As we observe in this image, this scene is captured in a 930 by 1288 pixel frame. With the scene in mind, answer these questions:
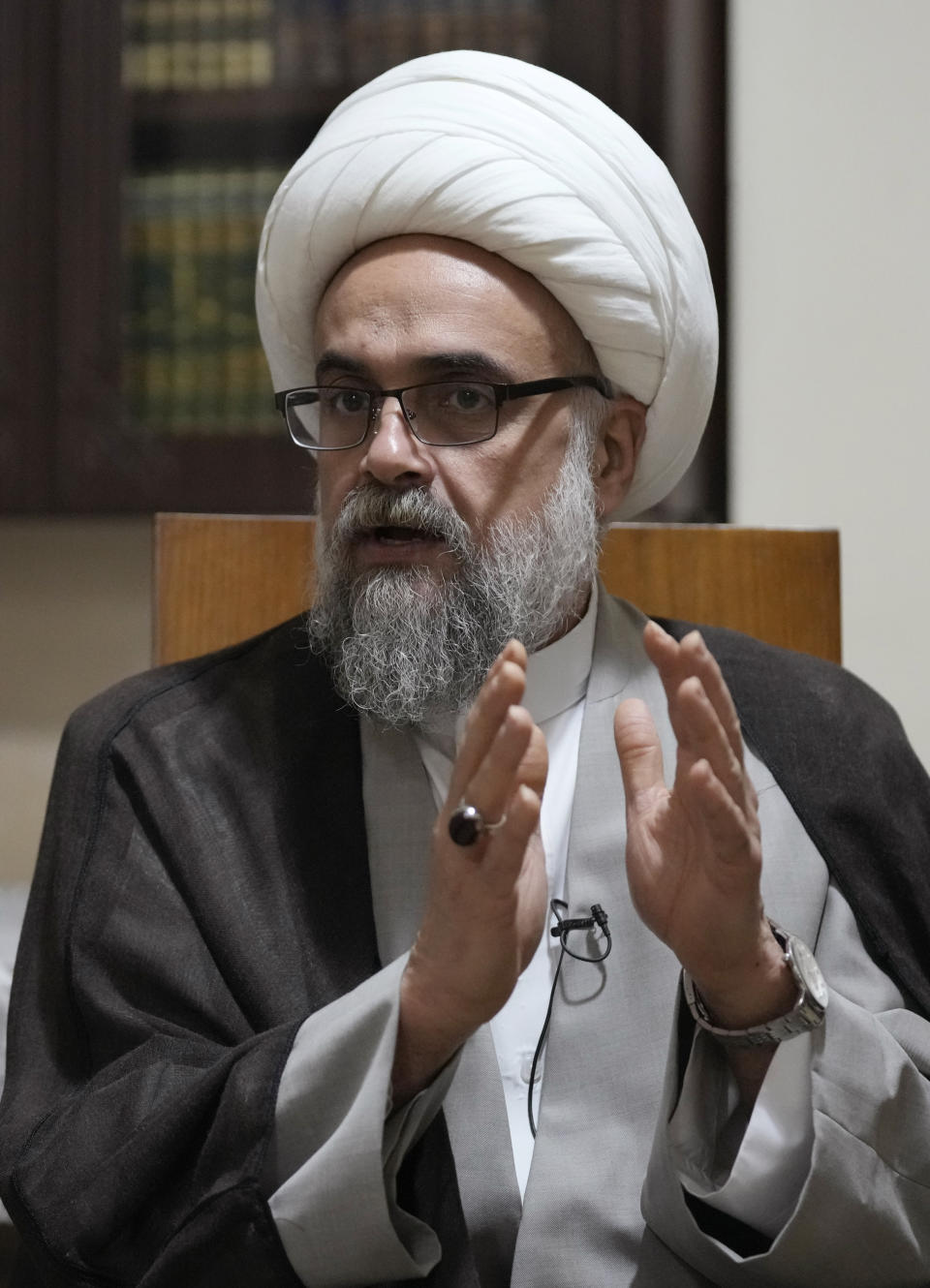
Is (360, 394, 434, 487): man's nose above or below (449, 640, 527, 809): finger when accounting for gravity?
above

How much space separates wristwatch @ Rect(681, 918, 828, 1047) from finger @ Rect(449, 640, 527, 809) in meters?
0.27

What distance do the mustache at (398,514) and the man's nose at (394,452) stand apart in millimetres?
14

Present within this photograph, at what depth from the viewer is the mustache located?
4.56 feet

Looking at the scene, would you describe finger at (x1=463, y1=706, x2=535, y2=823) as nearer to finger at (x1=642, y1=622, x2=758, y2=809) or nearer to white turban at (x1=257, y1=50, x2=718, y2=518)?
finger at (x1=642, y1=622, x2=758, y2=809)

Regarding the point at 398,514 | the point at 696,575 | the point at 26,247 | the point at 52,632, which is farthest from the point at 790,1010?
the point at 26,247

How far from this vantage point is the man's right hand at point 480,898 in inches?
38.4

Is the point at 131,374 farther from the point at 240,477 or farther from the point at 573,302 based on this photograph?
the point at 573,302

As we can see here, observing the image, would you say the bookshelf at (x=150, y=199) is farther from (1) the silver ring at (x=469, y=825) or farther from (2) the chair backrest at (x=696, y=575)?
(1) the silver ring at (x=469, y=825)

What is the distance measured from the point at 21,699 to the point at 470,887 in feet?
5.62

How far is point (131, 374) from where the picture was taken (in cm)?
237

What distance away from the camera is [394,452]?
1.37 metres

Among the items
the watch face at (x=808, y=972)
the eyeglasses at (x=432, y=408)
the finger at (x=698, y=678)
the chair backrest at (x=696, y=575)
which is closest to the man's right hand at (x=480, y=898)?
the finger at (x=698, y=678)

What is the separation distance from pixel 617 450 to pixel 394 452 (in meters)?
0.37

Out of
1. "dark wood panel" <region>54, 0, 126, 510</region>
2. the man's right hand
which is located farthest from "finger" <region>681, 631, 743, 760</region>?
"dark wood panel" <region>54, 0, 126, 510</region>
